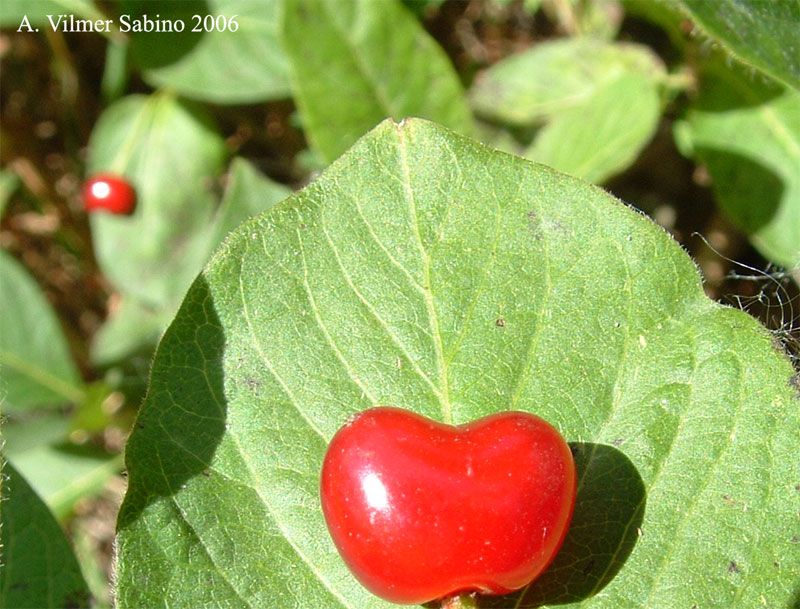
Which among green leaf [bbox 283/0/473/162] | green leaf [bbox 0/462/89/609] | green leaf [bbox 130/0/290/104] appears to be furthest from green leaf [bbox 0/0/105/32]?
green leaf [bbox 0/462/89/609]

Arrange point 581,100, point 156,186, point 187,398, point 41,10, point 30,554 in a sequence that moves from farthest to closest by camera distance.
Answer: point 156,186, point 41,10, point 581,100, point 30,554, point 187,398

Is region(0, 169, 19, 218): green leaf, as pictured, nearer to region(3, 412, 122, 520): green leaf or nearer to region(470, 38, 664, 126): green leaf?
region(3, 412, 122, 520): green leaf

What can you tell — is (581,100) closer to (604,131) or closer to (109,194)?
(604,131)

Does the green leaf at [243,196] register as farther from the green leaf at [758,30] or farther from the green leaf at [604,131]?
the green leaf at [758,30]

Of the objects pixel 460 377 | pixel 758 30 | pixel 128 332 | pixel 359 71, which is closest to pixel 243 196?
pixel 359 71

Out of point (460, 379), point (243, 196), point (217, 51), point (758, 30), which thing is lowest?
point (243, 196)

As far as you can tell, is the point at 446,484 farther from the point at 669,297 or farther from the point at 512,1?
the point at 512,1
